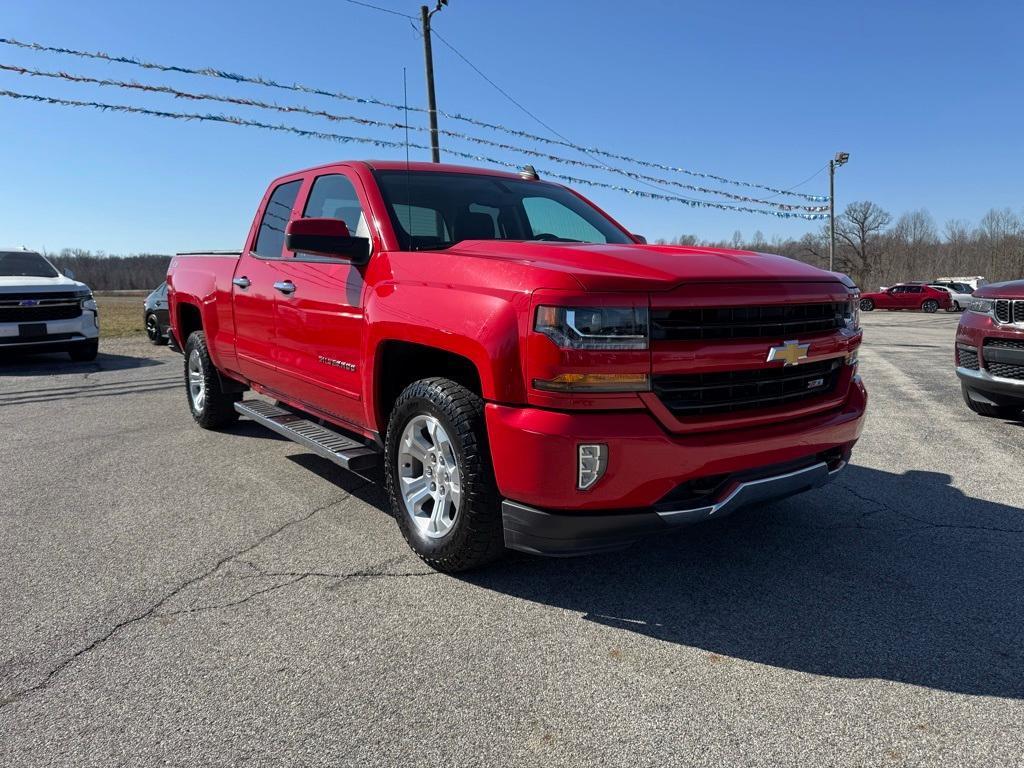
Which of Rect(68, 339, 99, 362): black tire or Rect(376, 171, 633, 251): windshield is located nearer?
Rect(376, 171, 633, 251): windshield

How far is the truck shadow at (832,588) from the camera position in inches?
101

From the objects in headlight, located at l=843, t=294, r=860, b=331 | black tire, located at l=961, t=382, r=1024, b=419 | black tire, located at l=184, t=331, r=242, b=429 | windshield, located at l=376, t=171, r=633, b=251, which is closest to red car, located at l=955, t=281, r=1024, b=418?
black tire, located at l=961, t=382, r=1024, b=419

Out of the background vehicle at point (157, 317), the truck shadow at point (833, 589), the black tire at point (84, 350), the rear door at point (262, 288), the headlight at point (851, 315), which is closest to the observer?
the truck shadow at point (833, 589)

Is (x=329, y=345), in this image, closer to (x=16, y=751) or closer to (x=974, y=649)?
(x=16, y=751)

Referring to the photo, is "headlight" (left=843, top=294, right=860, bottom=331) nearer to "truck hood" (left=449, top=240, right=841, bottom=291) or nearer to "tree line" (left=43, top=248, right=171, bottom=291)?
"truck hood" (left=449, top=240, right=841, bottom=291)

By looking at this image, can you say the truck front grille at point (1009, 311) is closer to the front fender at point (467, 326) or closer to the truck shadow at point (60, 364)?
the front fender at point (467, 326)

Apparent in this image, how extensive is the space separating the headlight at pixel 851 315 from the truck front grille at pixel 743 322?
0.53 feet

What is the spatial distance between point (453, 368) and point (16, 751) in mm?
2039

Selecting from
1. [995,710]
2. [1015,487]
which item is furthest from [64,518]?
[1015,487]

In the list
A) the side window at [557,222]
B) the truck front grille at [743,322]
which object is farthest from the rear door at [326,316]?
the truck front grille at [743,322]

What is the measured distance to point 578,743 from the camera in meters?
2.13

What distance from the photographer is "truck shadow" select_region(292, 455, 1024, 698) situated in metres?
2.56

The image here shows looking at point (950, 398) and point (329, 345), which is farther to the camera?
point (950, 398)

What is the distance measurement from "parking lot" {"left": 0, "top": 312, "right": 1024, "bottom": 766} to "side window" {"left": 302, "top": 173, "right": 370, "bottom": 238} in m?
1.60
